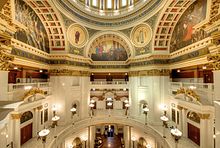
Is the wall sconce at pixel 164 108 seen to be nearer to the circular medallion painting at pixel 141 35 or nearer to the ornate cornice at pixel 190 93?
the ornate cornice at pixel 190 93

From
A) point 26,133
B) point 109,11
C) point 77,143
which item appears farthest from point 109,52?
point 26,133

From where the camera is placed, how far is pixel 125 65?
852 inches

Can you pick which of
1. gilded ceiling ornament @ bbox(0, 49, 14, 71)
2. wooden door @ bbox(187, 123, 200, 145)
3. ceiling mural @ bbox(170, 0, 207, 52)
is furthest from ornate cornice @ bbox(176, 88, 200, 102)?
gilded ceiling ornament @ bbox(0, 49, 14, 71)

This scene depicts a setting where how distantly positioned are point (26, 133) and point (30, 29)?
380 inches

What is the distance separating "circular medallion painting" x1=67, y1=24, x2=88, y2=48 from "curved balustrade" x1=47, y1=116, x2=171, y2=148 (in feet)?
33.6

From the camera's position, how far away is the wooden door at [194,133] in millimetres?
10803

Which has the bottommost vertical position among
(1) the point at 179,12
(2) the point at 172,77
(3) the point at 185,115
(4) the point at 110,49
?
(3) the point at 185,115

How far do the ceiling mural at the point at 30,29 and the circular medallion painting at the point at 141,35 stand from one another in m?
11.4

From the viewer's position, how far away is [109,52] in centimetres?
2166

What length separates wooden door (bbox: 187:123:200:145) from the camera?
10803mm

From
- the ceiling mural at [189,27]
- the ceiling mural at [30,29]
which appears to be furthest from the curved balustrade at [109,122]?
the ceiling mural at [189,27]

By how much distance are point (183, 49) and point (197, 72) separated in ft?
10.7

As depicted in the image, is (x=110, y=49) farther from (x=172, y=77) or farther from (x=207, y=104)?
(x=207, y=104)

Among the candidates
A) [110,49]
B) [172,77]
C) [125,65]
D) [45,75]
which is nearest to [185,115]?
[172,77]
